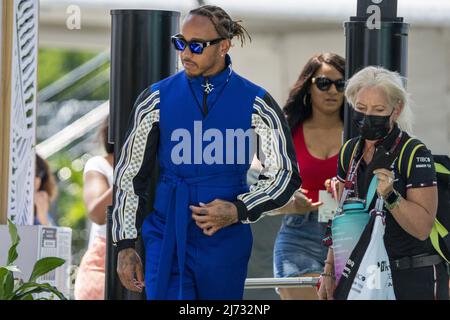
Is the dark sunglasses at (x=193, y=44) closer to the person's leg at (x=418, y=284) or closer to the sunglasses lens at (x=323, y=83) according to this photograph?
the person's leg at (x=418, y=284)

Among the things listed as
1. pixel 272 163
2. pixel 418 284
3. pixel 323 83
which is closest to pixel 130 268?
pixel 272 163

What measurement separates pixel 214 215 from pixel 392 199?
29.0 inches

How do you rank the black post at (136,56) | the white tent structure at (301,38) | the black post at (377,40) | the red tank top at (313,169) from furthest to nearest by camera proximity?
the white tent structure at (301,38)
the red tank top at (313,169)
the black post at (136,56)
the black post at (377,40)

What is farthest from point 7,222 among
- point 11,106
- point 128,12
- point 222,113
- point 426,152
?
point 426,152

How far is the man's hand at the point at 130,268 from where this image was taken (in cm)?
610

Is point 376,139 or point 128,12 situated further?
point 128,12

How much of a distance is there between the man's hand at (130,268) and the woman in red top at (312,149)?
6.44 feet

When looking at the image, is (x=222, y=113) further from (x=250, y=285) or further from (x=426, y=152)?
(x=250, y=285)

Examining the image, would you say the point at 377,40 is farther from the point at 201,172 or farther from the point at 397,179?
the point at 201,172

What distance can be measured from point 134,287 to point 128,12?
165 cm

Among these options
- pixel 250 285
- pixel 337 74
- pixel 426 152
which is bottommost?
pixel 250 285

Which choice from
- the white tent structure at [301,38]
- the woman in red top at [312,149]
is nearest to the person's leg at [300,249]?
the woman in red top at [312,149]

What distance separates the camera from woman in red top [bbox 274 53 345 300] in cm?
798

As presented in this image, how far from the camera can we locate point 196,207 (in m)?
5.93
